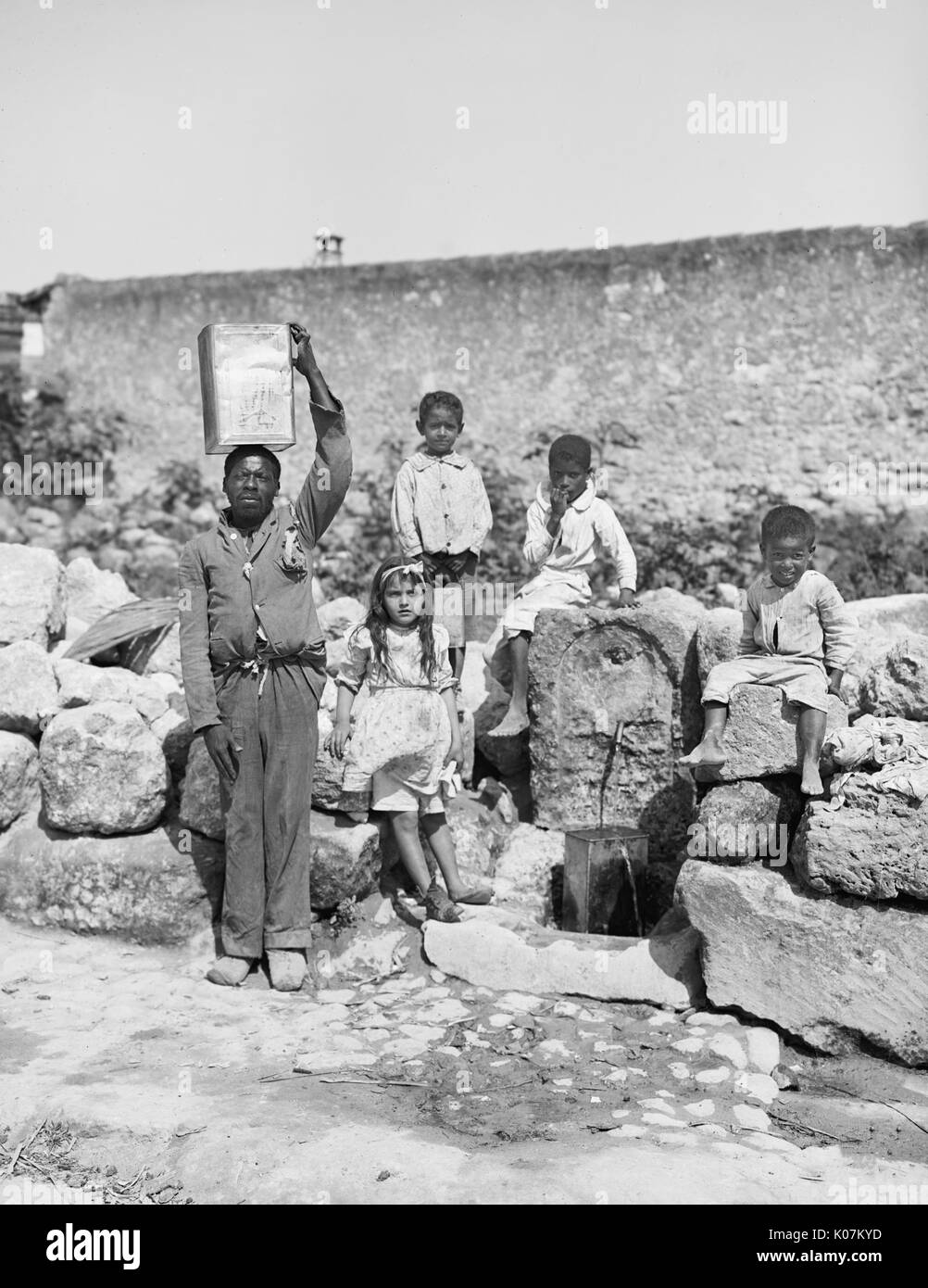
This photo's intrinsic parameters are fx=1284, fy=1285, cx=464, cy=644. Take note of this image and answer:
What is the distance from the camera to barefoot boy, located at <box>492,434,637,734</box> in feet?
20.1

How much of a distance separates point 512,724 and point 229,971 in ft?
6.07

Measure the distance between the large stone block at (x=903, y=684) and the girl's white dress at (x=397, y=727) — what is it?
1.79 metres

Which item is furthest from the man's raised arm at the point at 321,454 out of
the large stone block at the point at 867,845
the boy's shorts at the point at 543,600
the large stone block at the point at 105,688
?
the large stone block at the point at 867,845

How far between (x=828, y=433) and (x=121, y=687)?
26.7 ft

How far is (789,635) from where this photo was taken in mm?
5086

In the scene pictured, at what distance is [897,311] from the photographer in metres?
12.0

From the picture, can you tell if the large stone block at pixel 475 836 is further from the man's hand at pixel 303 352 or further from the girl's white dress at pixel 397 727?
the man's hand at pixel 303 352

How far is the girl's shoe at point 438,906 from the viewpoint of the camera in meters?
5.36

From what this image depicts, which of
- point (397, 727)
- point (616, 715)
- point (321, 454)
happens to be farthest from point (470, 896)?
point (321, 454)

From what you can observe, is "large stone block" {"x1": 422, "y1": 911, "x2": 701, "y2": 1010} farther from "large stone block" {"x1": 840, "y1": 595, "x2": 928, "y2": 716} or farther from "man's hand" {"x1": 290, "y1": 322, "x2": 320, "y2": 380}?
"man's hand" {"x1": 290, "y1": 322, "x2": 320, "y2": 380}

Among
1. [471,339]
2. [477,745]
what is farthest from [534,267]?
[477,745]

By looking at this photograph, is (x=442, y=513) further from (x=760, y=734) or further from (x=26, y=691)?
(x=26, y=691)

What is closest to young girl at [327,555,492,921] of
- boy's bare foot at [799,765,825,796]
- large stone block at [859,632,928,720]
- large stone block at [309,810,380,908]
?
large stone block at [309,810,380,908]
